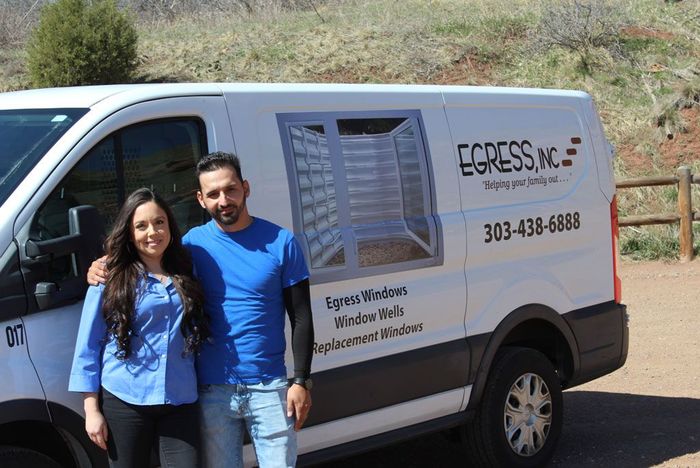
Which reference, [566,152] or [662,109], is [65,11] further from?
[566,152]

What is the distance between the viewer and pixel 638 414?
24.9 ft

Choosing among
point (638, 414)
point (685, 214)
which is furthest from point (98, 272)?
point (685, 214)

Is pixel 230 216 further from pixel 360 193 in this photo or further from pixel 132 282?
pixel 360 193

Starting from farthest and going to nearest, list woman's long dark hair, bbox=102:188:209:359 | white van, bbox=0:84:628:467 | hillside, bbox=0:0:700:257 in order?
hillside, bbox=0:0:700:257 < white van, bbox=0:84:628:467 < woman's long dark hair, bbox=102:188:209:359

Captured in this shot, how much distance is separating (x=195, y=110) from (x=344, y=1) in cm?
2458

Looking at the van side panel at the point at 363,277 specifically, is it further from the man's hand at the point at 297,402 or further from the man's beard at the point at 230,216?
the man's hand at the point at 297,402

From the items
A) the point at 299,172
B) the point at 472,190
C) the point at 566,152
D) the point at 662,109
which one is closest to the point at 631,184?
the point at 662,109

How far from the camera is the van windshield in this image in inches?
160

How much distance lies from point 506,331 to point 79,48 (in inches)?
629

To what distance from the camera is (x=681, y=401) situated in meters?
7.85

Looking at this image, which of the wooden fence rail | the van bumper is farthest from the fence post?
the van bumper

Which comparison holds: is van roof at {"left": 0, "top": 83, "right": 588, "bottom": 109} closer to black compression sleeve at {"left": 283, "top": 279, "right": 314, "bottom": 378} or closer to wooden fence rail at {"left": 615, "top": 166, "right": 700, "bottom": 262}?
black compression sleeve at {"left": 283, "top": 279, "right": 314, "bottom": 378}

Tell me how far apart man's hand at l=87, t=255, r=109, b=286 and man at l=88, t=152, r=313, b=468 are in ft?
0.05

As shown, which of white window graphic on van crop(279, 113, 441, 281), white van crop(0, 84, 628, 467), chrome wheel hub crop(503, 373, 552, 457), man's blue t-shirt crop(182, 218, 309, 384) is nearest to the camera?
man's blue t-shirt crop(182, 218, 309, 384)
